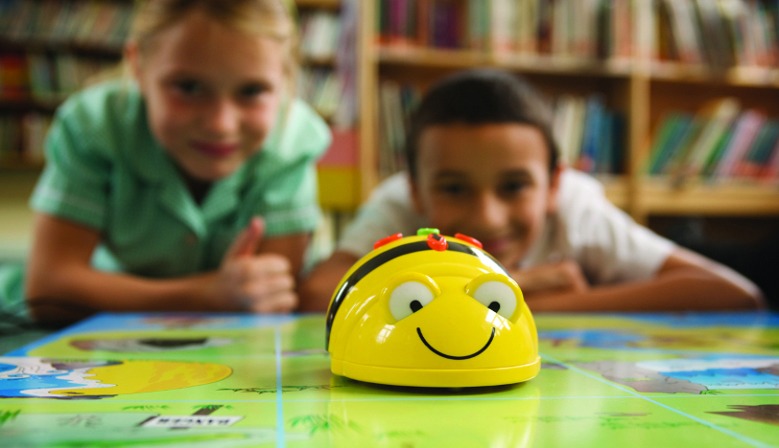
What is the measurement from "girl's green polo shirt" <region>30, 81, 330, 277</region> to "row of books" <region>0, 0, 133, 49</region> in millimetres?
1493

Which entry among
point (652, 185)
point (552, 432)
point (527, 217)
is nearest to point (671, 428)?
point (552, 432)

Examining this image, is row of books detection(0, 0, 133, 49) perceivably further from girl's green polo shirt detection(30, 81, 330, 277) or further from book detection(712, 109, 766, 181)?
book detection(712, 109, 766, 181)

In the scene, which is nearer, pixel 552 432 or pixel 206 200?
pixel 552 432

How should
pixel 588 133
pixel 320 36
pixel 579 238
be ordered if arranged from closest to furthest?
pixel 579 238 → pixel 588 133 → pixel 320 36

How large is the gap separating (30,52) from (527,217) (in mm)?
2310

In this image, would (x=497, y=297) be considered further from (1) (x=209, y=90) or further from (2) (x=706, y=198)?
(2) (x=706, y=198)

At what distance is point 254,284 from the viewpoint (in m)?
0.96

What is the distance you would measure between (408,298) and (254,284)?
58 cm

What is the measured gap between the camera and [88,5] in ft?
8.33

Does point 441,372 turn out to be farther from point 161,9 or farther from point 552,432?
point 161,9

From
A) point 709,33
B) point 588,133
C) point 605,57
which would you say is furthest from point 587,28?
point 709,33

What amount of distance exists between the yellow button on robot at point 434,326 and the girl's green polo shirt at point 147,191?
2.50 feet

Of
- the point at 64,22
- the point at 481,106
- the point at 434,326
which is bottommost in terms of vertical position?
the point at 434,326

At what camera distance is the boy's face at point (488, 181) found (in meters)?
0.97
